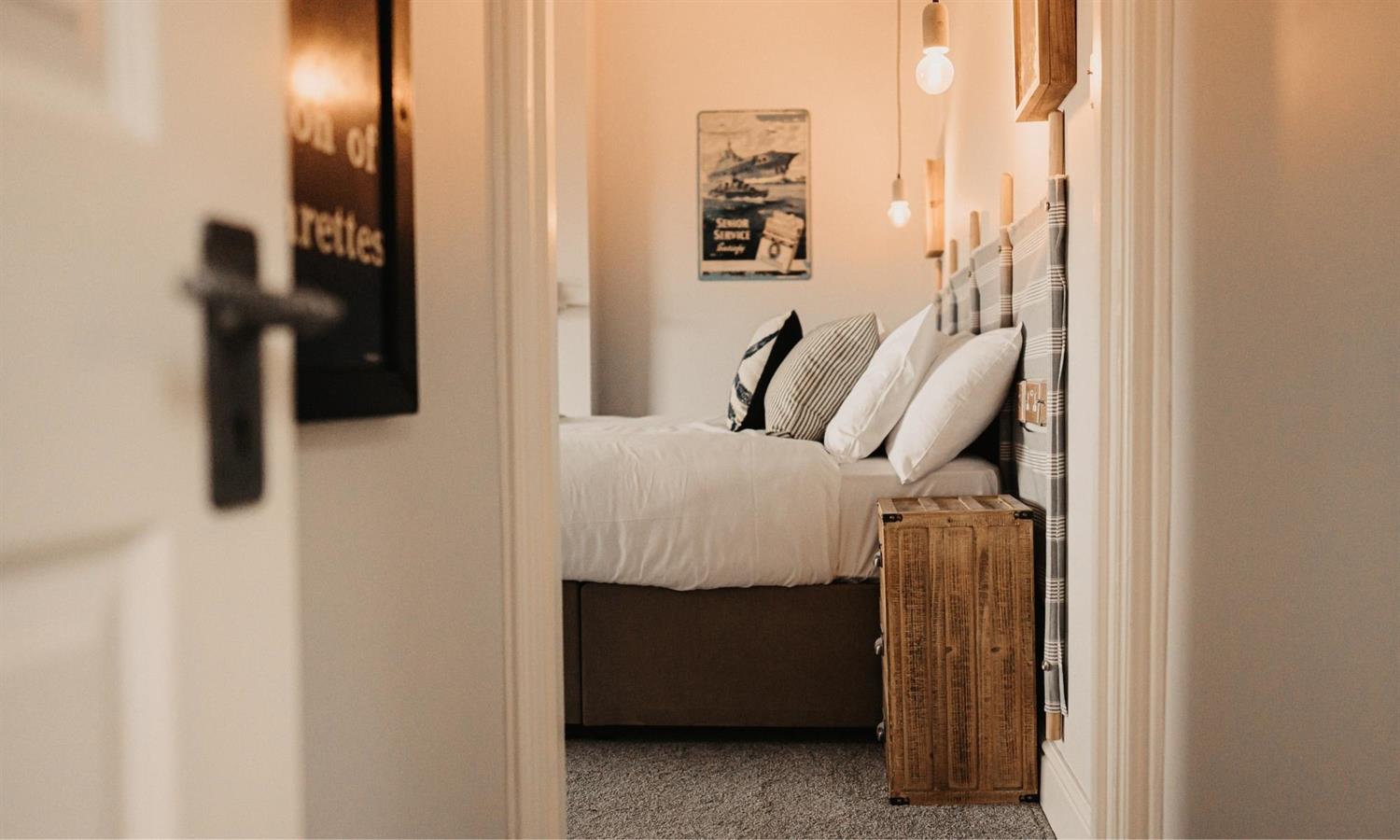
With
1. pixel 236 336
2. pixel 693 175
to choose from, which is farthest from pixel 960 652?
pixel 693 175

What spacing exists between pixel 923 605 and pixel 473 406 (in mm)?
1128

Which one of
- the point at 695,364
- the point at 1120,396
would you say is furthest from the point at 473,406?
the point at 695,364

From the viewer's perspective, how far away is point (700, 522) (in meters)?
2.20

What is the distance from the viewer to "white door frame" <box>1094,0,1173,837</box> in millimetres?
1408

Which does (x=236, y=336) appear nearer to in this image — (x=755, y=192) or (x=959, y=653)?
(x=959, y=653)

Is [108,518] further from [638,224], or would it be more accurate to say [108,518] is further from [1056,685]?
[638,224]

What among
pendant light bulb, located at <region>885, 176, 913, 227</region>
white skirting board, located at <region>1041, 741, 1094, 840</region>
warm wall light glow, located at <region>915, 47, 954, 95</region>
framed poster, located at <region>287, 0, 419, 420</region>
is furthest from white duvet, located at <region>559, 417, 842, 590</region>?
pendant light bulb, located at <region>885, 176, 913, 227</region>

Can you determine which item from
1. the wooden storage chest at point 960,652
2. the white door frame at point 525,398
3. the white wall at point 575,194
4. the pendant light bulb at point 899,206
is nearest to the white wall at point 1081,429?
the wooden storage chest at point 960,652

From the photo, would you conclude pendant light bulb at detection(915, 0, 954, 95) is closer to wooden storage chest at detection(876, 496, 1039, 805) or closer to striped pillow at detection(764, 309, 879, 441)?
striped pillow at detection(764, 309, 879, 441)

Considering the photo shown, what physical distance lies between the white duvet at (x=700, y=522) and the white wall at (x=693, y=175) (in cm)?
276

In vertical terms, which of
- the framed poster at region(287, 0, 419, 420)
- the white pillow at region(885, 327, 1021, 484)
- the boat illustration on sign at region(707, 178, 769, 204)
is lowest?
the white pillow at region(885, 327, 1021, 484)

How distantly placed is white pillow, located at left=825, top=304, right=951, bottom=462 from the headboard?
236 millimetres

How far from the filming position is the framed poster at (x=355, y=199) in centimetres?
82

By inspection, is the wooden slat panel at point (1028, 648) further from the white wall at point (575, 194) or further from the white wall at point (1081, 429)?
the white wall at point (575, 194)
